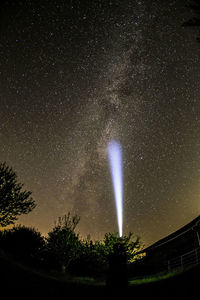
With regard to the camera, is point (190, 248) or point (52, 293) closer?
point (52, 293)

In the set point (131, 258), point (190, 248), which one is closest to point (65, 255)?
point (131, 258)

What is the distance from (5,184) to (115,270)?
18696mm

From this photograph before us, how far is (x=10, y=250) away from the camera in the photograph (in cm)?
2934

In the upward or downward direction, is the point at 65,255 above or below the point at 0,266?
above

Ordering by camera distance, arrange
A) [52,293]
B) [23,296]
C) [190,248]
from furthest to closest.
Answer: [190,248]
[52,293]
[23,296]

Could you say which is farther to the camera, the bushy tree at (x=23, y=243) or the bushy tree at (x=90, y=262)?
the bushy tree at (x=90, y=262)

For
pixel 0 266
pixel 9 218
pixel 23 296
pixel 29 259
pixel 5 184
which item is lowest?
pixel 23 296

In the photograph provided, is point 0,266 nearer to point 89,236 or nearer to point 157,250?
point 157,250

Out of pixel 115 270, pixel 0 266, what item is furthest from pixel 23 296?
pixel 115 270

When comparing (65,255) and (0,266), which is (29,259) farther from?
(0,266)

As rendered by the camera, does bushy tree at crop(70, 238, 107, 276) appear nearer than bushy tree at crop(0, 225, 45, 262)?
No

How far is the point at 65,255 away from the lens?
3131 cm

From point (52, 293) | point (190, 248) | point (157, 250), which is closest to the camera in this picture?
point (52, 293)

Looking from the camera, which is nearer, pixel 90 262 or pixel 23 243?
pixel 23 243
